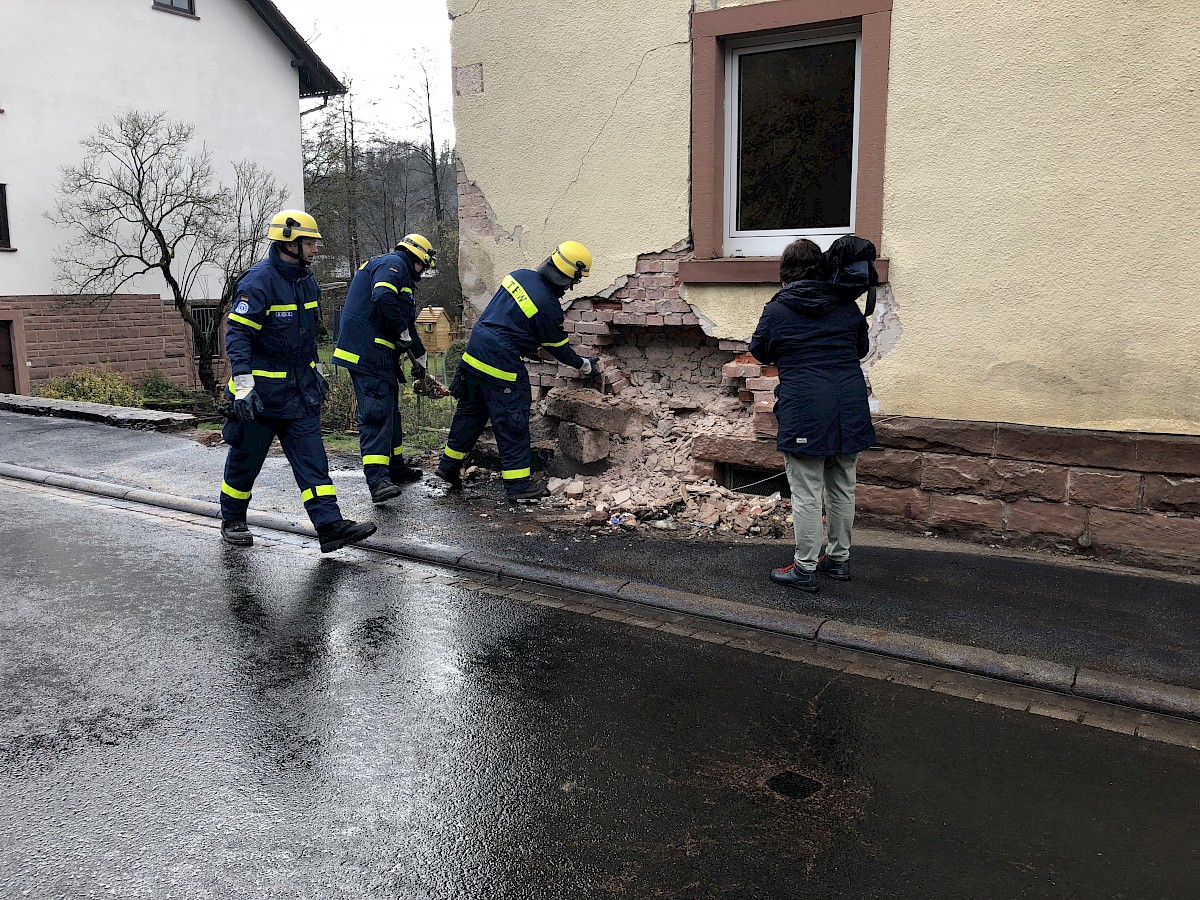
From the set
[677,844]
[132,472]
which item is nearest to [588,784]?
[677,844]

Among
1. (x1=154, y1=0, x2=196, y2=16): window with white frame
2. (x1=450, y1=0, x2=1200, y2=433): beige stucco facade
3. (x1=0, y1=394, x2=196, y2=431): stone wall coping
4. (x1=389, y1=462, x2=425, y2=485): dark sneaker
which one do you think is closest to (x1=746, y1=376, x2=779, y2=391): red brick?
(x1=450, y1=0, x2=1200, y2=433): beige stucco facade

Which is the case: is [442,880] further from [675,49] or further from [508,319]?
[675,49]

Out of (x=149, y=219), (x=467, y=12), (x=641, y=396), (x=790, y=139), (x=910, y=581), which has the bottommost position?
(x=910, y=581)

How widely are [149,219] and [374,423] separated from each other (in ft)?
44.5

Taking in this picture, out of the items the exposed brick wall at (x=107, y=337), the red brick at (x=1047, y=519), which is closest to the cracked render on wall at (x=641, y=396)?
the red brick at (x=1047, y=519)

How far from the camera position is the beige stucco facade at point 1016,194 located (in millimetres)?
5375

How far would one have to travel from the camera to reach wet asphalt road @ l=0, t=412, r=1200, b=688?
4.58m

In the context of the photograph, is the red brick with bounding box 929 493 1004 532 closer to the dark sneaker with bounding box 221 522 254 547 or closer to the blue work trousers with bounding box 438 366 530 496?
the blue work trousers with bounding box 438 366 530 496

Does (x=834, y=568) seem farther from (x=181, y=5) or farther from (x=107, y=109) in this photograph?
(x=181, y=5)

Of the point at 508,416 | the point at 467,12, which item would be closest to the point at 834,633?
the point at 508,416

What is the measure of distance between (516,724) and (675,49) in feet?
15.5

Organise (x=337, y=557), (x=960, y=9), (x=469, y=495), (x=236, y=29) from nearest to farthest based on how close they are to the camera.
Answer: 1. (x=960, y=9)
2. (x=337, y=557)
3. (x=469, y=495)
4. (x=236, y=29)

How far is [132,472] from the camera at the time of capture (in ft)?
27.5

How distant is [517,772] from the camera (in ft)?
11.5
